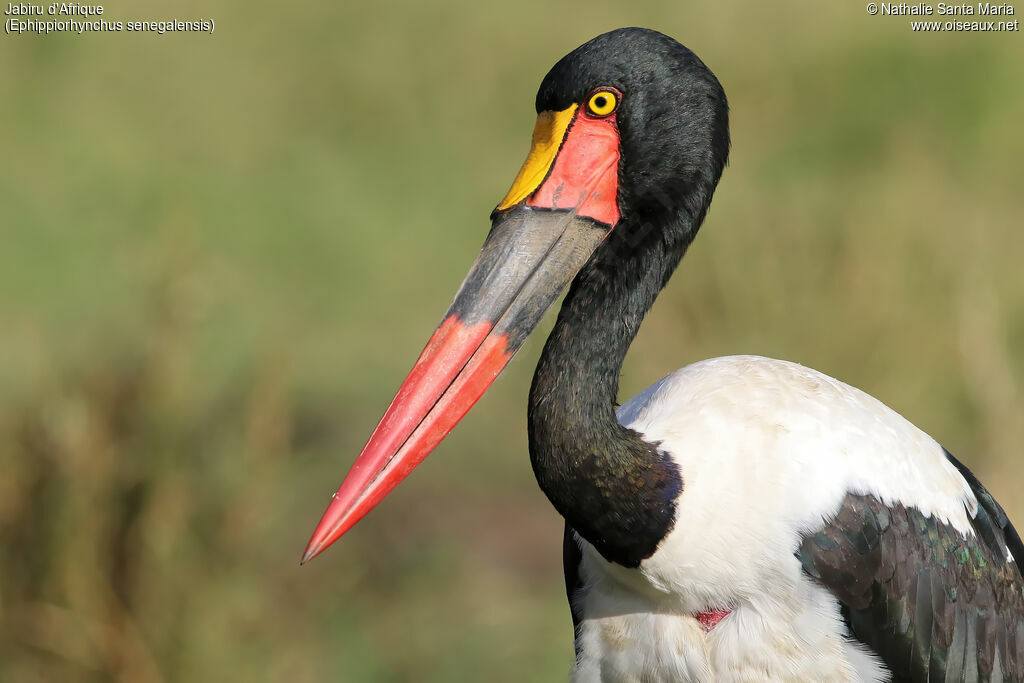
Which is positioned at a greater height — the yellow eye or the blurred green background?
the yellow eye

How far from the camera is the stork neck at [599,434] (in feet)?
8.63

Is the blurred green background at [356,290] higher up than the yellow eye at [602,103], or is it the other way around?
the yellow eye at [602,103]

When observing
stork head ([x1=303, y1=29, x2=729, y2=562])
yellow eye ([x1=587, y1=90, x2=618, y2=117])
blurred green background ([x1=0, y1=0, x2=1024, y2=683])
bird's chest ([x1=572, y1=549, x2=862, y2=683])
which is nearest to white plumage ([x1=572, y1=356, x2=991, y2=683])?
bird's chest ([x1=572, y1=549, x2=862, y2=683])

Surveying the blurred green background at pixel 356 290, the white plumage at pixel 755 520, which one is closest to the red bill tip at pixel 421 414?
the white plumage at pixel 755 520

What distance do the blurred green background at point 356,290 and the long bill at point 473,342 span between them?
57.7 inches

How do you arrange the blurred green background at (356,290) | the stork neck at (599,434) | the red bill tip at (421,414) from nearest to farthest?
the red bill tip at (421,414) → the stork neck at (599,434) → the blurred green background at (356,290)

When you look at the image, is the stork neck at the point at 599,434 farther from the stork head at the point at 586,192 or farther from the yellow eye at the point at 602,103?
the yellow eye at the point at 602,103

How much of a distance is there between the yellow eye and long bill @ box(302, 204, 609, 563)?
22cm

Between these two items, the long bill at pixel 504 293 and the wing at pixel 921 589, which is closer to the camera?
the long bill at pixel 504 293

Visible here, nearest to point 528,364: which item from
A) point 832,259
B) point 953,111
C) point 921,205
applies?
point 832,259

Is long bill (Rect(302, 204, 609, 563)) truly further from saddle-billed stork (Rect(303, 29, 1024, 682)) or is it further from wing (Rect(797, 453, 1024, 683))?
wing (Rect(797, 453, 1024, 683))

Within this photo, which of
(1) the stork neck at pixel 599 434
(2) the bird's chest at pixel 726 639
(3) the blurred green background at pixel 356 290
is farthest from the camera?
(3) the blurred green background at pixel 356 290

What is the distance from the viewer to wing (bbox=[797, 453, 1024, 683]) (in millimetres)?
2727

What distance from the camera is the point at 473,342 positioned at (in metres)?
2.62
